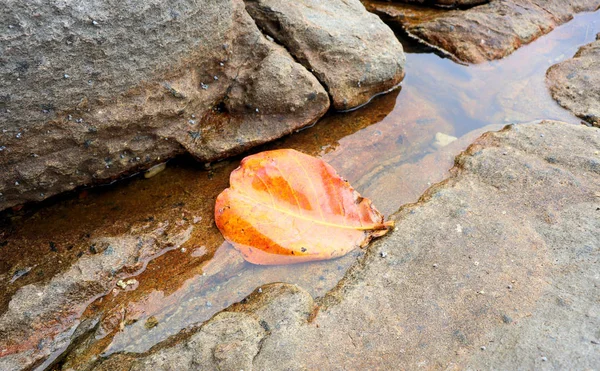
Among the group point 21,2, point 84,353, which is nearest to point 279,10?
point 21,2

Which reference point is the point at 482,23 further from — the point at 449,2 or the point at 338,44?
the point at 338,44

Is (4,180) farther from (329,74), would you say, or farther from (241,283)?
(329,74)

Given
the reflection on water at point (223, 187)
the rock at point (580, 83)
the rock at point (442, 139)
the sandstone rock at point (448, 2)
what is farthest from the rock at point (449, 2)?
the rock at point (442, 139)

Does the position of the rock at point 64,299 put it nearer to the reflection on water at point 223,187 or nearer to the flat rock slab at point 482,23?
the reflection on water at point 223,187

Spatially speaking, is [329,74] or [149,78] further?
[329,74]

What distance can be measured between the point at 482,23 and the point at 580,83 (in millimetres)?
910

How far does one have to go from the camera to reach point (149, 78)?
2.32m

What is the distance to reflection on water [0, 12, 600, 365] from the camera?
6.95ft

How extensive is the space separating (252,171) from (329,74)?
934 mm

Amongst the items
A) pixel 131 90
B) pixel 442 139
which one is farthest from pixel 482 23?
pixel 131 90

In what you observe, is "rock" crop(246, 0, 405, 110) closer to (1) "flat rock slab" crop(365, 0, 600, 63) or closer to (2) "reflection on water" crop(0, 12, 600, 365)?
(2) "reflection on water" crop(0, 12, 600, 365)

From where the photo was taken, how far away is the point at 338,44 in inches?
119

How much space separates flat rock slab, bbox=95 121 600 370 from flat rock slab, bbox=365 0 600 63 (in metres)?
1.55

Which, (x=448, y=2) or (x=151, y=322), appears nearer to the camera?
(x=151, y=322)
